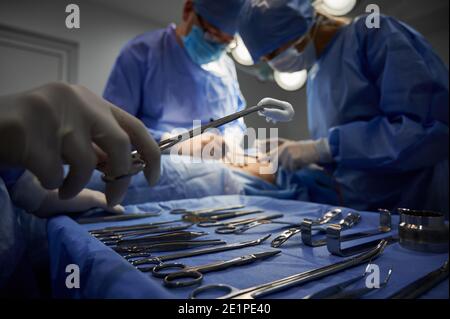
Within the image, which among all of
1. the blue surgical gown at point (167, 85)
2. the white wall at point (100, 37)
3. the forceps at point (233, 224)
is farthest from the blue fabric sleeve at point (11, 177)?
the white wall at point (100, 37)

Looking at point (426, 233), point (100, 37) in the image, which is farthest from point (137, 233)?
point (100, 37)

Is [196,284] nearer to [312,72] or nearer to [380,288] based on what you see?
[380,288]

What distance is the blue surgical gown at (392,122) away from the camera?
3.67ft

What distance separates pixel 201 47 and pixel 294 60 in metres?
0.59

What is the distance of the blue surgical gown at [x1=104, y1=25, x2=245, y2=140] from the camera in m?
1.71

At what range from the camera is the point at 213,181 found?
1.42m

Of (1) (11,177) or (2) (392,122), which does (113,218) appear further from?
(2) (392,122)

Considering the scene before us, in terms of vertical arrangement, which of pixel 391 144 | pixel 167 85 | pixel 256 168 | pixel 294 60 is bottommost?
pixel 256 168

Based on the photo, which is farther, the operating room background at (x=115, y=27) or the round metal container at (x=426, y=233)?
the operating room background at (x=115, y=27)

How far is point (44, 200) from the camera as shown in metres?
0.89

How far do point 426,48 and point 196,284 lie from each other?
142 cm

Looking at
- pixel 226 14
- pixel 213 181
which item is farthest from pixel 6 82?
pixel 226 14

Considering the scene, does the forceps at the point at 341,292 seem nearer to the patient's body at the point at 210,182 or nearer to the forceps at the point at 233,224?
the forceps at the point at 233,224

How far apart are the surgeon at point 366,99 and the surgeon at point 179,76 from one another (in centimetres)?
34
